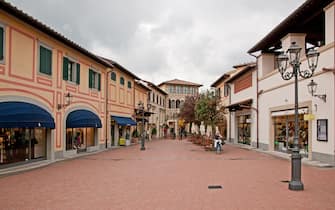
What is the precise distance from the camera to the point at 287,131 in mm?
20359

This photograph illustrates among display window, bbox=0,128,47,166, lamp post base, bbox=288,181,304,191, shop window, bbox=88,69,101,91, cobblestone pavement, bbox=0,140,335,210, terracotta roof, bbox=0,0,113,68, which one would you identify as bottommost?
cobblestone pavement, bbox=0,140,335,210

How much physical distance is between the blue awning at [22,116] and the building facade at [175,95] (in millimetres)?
50627

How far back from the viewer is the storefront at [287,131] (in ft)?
58.7

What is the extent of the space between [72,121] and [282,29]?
1357 centimetres

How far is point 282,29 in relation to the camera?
1883 cm

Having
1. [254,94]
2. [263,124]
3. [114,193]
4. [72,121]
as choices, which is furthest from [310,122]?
[72,121]

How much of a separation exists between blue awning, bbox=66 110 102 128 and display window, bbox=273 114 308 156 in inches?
484

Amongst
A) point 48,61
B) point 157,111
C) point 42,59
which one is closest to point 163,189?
point 42,59

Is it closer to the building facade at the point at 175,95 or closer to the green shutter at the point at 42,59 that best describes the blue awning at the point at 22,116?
the green shutter at the point at 42,59

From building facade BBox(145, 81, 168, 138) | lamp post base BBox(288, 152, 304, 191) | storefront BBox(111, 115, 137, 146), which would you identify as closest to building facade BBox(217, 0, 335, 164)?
lamp post base BBox(288, 152, 304, 191)

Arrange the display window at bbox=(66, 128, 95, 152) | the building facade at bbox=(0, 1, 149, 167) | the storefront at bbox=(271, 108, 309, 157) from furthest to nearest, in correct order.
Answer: the display window at bbox=(66, 128, 95, 152) → the storefront at bbox=(271, 108, 309, 157) → the building facade at bbox=(0, 1, 149, 167)

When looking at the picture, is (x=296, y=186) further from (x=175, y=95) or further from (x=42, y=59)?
(x=175, y=95)

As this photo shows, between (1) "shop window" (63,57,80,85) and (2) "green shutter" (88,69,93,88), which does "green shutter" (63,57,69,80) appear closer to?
(1) "shop window" (63,57,80,85)

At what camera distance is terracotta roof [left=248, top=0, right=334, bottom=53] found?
15438mm
